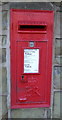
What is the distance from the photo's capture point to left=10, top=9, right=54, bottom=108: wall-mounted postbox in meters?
2.16

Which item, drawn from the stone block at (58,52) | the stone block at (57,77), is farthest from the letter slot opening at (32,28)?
the stone block at (57,77)

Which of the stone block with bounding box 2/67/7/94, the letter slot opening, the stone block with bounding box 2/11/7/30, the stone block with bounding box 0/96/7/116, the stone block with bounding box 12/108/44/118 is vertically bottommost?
the stone block with bounding box 12/108/44/118

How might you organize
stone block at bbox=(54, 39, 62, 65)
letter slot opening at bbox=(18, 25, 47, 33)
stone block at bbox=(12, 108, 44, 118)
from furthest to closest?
stone block at bbox=(12, 108, 44, 118), stone block at bbox=(54, 39, 62, 65), letter slot opening at bbox=(18, 25, 47, 33)

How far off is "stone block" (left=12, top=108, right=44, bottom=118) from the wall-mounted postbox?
11 centimetres

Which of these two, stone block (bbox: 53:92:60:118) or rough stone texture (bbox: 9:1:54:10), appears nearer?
rough stone texture (bbox: 9:1:54:10)

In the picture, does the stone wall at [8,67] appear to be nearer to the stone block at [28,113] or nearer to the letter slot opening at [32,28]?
the stone block at [28,113]

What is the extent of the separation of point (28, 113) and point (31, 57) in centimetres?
92

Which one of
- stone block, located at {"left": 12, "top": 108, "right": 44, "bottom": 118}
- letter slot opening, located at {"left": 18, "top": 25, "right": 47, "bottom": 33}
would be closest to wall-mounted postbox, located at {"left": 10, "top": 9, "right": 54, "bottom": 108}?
letter slot opening, located at {"left": 18, "top": 25, "right": 47, "bottom": 33}

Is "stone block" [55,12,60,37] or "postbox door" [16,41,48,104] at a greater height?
"stone block" [55,12,60,37]

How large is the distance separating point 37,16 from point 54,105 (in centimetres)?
141

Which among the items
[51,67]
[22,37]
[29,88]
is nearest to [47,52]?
[51,67]

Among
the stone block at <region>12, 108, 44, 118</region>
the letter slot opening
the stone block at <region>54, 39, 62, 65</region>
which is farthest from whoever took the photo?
the stone block at <region>12, 108, 44, 118</region>

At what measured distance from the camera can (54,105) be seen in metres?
2.48

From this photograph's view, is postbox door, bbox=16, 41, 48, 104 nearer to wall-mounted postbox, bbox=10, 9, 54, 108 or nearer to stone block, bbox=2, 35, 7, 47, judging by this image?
wall-mounted postbox, bbox=10, 9, 54, 108
